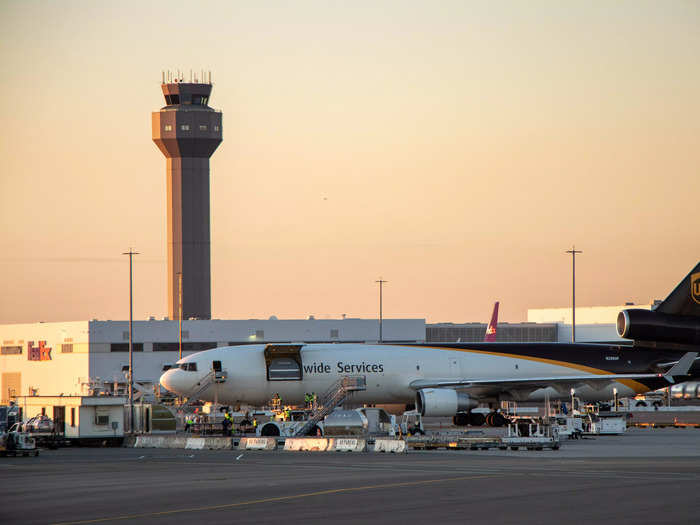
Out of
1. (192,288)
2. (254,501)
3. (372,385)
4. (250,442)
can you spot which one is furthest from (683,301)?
(192,288)

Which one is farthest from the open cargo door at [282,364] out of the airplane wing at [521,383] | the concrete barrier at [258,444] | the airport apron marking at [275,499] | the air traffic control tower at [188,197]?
the air traffic control tower at [188,197]

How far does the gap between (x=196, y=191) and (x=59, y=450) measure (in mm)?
104648

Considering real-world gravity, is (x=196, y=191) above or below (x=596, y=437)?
above

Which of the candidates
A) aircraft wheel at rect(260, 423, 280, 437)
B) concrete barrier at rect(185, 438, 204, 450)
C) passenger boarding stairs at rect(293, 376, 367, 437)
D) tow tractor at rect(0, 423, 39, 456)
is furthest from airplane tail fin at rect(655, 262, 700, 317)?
passenger boarding stairs at rect(293, 376, 367, 437)

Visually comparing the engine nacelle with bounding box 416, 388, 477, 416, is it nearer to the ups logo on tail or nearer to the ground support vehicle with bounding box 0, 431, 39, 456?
the ground support vehicle with bounding box 0, 431, 39, 456

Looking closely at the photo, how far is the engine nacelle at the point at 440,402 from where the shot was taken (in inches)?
2530

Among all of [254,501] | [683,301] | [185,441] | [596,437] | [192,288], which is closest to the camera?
[254,501]

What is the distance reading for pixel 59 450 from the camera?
53531 mm

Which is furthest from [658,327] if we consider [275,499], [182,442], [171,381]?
[171,381]

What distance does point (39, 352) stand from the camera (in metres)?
117

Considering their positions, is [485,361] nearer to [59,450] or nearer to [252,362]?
[252,362]

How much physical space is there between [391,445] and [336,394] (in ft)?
61.7

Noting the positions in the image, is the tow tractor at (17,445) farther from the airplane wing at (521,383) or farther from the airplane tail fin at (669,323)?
the airplane tail fin at (669,323)

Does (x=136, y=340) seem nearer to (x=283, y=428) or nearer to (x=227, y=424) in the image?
(x=227, y=424)
